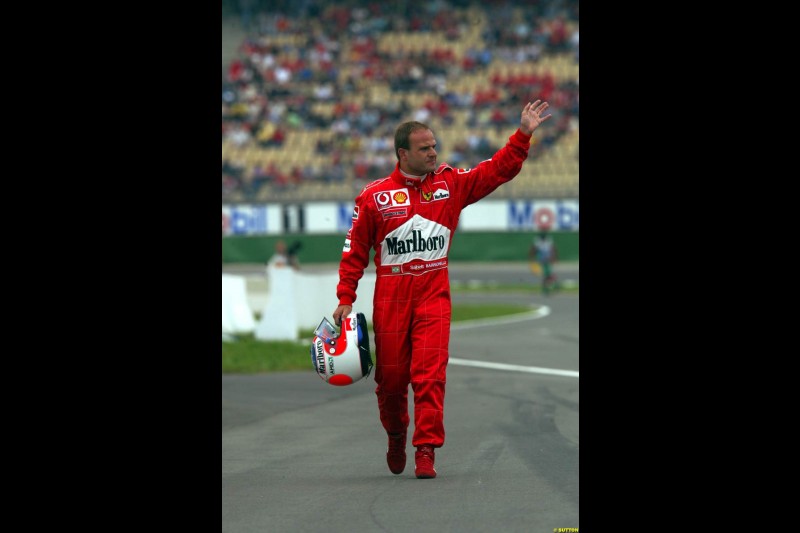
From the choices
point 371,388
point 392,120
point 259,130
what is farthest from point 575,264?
point 371,388

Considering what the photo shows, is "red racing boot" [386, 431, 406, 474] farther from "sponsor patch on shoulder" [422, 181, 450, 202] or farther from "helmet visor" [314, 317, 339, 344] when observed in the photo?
"sponsor patch on shoulder" [422, 181, 450, 202]

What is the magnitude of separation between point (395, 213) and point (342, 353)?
89cm

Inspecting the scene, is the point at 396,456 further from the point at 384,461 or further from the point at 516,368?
the point at 516,368

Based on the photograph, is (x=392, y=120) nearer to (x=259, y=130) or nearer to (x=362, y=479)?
(x=259, y=130)

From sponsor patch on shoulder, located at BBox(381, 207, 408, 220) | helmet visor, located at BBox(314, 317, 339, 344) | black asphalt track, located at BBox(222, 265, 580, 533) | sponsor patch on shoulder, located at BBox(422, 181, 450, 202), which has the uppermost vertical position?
sponsor patch on shoulder, located at BBox(422, 181, 450, 202)

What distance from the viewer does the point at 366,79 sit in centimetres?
4438

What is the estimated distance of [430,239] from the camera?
7.43 metres

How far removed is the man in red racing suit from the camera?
738 cm

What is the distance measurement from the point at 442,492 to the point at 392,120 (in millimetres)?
36551

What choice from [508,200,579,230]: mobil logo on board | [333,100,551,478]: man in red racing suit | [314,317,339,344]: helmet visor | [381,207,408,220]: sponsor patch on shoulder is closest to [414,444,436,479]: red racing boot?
[333,100,551,478]: man in red racing suit

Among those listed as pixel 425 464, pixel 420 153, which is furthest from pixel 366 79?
pixel 425 464
